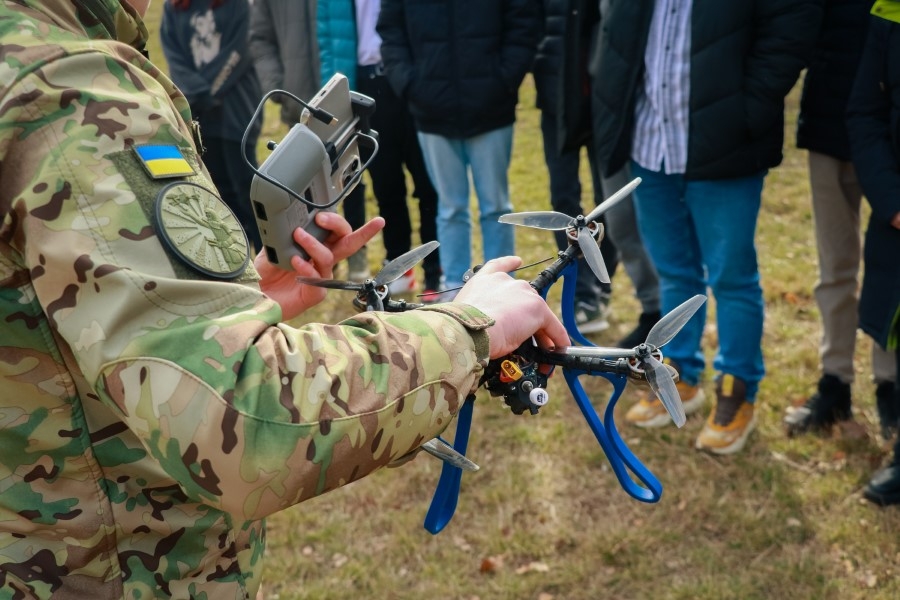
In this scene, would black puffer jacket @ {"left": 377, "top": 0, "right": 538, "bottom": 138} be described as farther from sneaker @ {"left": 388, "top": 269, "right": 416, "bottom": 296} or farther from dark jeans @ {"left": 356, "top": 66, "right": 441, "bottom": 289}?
sneaker @ {"left": 388, "top": 269, "right": 416, "bottom": 296}

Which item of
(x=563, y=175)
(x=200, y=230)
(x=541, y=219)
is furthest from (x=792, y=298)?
(x=200, y=230)

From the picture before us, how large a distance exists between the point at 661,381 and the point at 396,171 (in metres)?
4.13

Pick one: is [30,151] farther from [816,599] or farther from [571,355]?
[816,599]

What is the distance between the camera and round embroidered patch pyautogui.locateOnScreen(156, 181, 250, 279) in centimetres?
102

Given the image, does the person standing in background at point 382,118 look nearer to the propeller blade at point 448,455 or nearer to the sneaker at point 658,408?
the sneaker at point 658,408

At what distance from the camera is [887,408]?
3885mm

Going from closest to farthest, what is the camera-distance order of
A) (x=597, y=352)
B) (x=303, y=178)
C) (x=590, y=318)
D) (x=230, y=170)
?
(x=597, y=352), (x=303, y=178), (x=590, y=318), (x=230, y=170)

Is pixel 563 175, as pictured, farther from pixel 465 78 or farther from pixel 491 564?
pixel 491 564

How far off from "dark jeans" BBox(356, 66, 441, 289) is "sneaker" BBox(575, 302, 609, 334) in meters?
1.07

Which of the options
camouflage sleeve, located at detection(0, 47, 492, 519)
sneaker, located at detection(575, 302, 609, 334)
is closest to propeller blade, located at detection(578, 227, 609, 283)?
camouflage sleeve, located at detection(0, 47, 492, 519)

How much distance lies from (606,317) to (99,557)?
4.29 metres

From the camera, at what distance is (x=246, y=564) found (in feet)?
4.81

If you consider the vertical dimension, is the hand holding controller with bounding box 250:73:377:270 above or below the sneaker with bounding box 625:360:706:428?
above

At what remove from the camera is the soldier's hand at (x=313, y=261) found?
1.75 m
